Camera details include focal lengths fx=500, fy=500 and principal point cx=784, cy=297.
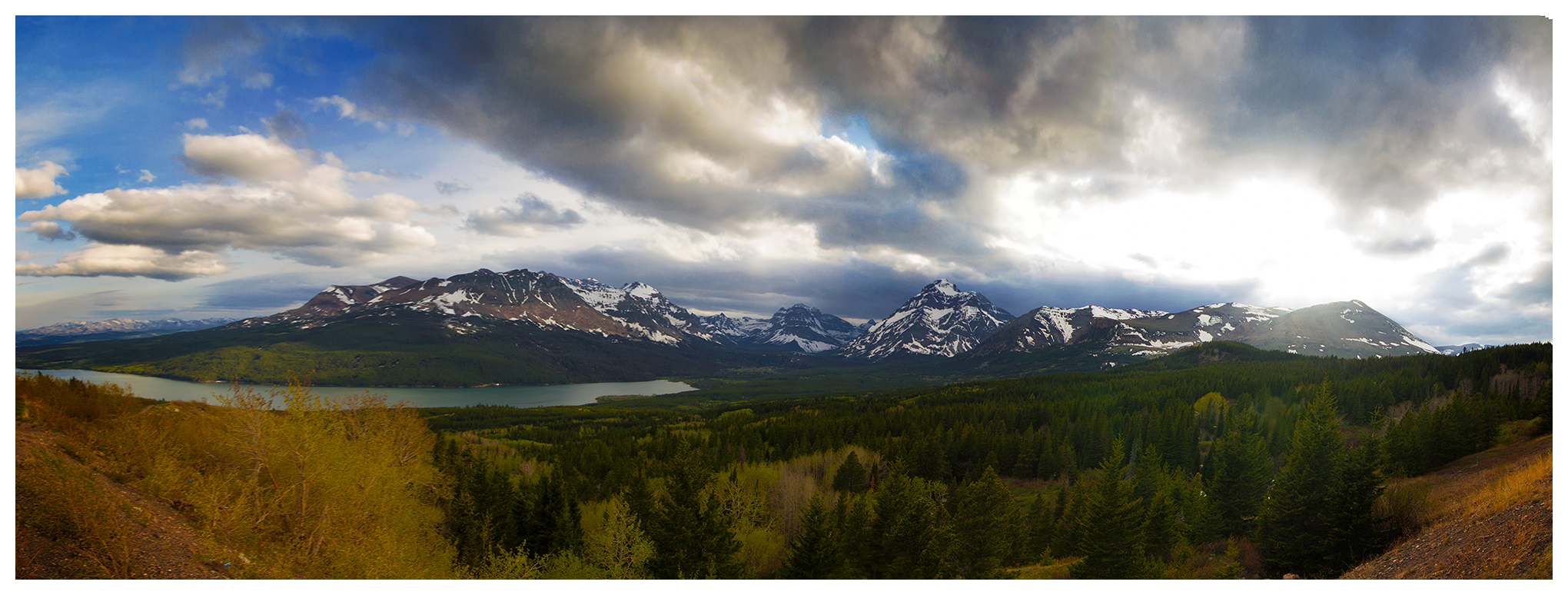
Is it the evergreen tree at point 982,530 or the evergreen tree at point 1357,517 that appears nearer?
the evergreen tree at point 1357,517

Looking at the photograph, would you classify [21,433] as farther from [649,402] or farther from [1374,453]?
[649,402]

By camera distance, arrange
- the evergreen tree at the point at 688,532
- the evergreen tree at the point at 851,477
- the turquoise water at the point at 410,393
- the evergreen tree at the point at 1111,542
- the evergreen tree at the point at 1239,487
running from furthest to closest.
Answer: the turquoise water at the point at 410,393 → the evergreen tree at the point at 851,477 → the evergreen tree at the point at 1239,487 → the evergreen tree at the point at 1111,542 → the evergreen tree at the point at 688,532

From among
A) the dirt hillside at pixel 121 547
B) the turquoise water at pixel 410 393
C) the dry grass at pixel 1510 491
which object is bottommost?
the turquoise water at pixel 410 393

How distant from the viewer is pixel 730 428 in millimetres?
71688

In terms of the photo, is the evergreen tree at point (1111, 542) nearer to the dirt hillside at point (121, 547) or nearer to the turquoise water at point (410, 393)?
the dirt hillside at point (121, 547)

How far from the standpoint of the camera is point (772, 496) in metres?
41.7

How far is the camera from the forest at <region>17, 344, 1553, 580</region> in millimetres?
15312

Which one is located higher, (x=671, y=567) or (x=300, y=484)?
(x=300, y=484)

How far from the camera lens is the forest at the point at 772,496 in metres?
15.3

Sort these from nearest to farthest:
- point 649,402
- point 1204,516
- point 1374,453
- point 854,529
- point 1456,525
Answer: point 1456,525, point 1374,453, point 854,529, point 1204,516, point 649,402

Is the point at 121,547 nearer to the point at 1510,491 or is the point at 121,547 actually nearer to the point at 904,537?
the point at 904,537

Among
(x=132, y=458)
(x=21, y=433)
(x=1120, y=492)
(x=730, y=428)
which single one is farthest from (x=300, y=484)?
(x=730, y=428)

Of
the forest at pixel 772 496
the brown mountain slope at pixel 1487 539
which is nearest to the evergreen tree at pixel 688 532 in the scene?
the forest at pixel 772 496

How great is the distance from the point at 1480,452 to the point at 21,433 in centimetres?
7670
